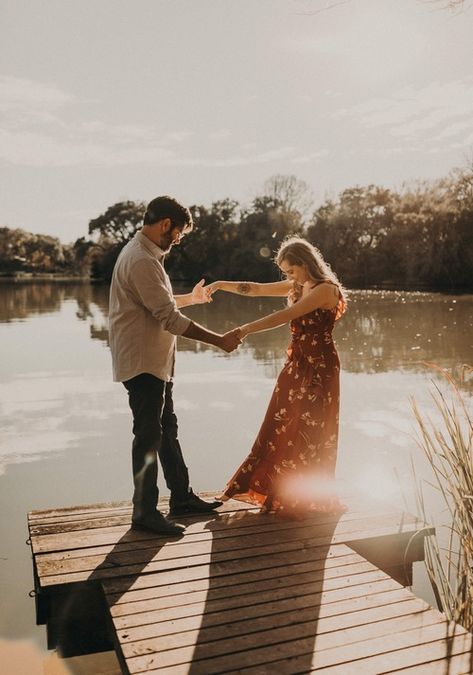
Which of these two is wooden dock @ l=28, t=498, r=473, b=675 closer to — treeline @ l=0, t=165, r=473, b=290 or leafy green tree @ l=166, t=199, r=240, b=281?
treeline @ l=0, t=165, r=473, b=290

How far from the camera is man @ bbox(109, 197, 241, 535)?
3.78m

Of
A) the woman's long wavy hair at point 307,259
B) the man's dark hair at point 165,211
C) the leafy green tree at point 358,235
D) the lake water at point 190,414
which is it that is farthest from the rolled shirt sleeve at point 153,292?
the leafy green tree at point 358,235

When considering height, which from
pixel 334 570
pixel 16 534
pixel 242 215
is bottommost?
pixel 16 534

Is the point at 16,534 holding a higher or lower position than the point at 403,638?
lower

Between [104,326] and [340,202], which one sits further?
[340,202]

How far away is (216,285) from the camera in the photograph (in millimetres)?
4934

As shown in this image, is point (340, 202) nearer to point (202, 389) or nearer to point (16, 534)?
point (202, 389)

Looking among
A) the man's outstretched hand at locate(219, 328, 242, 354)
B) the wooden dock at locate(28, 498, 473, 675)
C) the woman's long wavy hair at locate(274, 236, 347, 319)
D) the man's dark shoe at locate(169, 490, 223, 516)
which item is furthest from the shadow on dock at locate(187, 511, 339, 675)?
the woman's long wavy hair at locate(274, 236, 347, 319)

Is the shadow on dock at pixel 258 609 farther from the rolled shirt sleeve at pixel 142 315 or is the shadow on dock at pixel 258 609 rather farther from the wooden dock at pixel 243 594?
the rolled shirt sleeve at pixel 142 315

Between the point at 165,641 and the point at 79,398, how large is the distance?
26.2ft

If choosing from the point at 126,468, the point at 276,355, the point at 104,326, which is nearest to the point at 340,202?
the point at 104,326

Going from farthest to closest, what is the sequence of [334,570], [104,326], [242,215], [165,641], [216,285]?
[242,215]
[104,326]
[216,285]
[334,570]
[165,641]

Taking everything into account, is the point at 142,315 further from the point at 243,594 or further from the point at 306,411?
the point at 243,594

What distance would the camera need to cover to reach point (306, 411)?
14.5 ft
